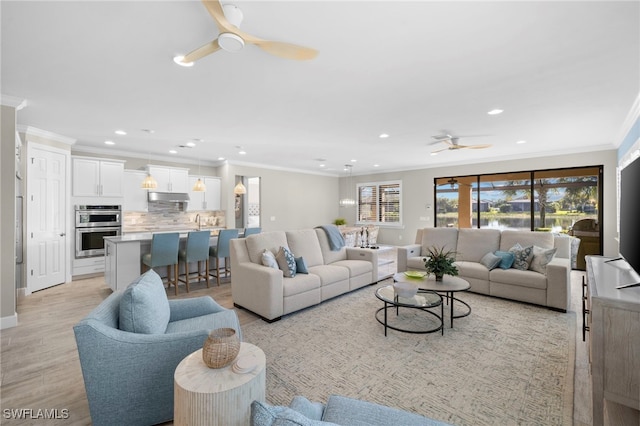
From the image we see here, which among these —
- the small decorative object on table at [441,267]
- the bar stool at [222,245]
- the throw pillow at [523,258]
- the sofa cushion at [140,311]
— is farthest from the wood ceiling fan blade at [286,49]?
the throw pillow at [523,258]

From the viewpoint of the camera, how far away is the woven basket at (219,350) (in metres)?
1.40

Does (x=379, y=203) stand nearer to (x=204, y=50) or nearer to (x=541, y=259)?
(x=541, y=259)

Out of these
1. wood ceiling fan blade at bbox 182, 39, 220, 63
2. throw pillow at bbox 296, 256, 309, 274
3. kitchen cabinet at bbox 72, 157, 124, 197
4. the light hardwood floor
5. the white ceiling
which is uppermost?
the white ceiling

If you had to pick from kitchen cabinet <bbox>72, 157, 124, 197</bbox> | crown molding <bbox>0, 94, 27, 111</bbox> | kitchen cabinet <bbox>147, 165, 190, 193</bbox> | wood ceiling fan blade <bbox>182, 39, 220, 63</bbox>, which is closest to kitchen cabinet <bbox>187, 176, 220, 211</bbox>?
kitchen cabinet <bbox>147, 165, 190, 193</bbox>

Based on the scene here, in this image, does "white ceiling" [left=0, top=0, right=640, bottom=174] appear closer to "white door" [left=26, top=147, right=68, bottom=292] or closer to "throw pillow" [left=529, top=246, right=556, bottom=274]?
"white door" [left=26, top=147, right=68, bottom=292]

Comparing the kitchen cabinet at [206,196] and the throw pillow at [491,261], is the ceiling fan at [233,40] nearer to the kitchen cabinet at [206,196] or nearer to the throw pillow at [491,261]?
the throw pillow at [491,261]

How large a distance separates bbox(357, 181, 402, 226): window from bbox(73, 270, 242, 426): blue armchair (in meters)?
8.29

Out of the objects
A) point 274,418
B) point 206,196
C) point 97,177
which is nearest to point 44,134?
point 97,177

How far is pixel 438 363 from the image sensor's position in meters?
2.44

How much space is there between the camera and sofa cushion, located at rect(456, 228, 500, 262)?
464 cm

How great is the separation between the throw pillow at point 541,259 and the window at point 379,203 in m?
5.23

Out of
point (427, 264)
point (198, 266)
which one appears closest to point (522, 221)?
point (427, 264)

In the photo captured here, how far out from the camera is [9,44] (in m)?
2.24

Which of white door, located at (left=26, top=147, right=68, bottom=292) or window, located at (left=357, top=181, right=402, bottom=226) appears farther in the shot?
window, located at (left=357, top=181, right=402, bottom=226)
